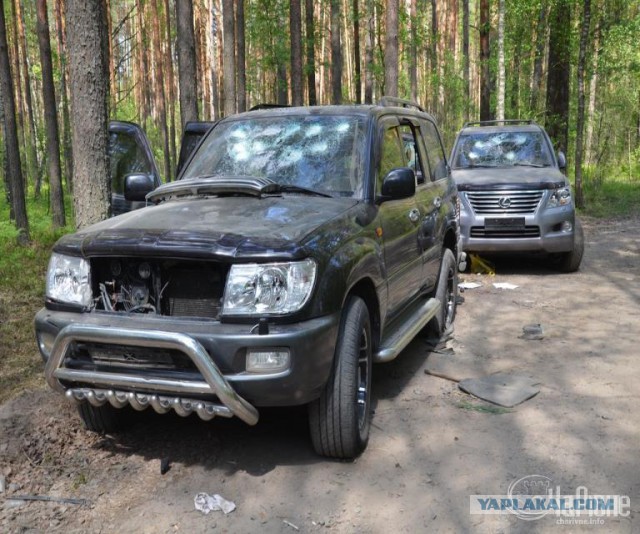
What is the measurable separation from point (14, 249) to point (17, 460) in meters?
6.97

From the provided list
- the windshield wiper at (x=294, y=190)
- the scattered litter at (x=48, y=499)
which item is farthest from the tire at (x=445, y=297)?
the scattered litter at (x=48, y=499)

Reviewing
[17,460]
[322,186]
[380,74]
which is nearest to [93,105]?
[322,186]

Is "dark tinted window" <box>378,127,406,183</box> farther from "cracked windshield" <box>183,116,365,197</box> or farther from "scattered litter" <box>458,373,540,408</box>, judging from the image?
"scattered litter" <box>458,373,540,408</box>

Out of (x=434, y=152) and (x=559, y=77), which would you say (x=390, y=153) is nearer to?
(x=434, y=152)

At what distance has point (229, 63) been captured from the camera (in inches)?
584

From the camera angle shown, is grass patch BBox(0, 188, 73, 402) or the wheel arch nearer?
the wheel arch

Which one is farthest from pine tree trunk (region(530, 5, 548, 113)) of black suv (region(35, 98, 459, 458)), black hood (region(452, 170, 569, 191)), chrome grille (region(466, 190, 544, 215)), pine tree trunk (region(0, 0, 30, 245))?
black suv (region(35, 98, 459, 458))

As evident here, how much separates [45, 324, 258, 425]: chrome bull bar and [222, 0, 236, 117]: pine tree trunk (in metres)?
11.3

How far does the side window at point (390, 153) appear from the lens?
4.65 meters

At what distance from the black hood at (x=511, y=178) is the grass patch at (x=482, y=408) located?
4.92m

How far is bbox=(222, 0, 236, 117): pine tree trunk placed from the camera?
1430 centimetres

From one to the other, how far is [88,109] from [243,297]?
364 centimetres

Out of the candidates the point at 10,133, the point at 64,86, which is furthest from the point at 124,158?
the point at 64,86

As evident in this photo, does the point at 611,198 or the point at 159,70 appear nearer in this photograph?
the point at 611,198
